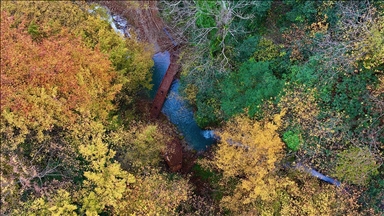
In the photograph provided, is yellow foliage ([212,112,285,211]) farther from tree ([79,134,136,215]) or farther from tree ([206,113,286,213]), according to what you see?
tree ([79,134,136,215])

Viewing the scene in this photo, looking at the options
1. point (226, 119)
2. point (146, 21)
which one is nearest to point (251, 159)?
point (226, 119)

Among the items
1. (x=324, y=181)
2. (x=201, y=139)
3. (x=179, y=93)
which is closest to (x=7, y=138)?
(x=179, y=93)

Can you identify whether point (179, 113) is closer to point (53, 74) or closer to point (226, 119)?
point (226, 119)

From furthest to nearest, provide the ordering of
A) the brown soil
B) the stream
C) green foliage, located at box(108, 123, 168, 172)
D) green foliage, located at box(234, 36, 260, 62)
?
the brown soil
the stream
green foliage, located at box(234, 36, 260, 62)
green foliage, located at box(108, 123, 168, 172)

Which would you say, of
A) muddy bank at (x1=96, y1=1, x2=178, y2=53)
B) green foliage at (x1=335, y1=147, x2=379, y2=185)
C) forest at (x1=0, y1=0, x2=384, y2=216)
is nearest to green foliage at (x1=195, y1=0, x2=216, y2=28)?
forest at (x1=0, y1=0, x2=384, y2=216)

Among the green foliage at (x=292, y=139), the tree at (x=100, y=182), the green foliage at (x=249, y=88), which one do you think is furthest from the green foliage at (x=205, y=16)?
the tree at (x=100, y=182)

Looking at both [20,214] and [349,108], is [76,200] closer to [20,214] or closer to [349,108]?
[20,214]
